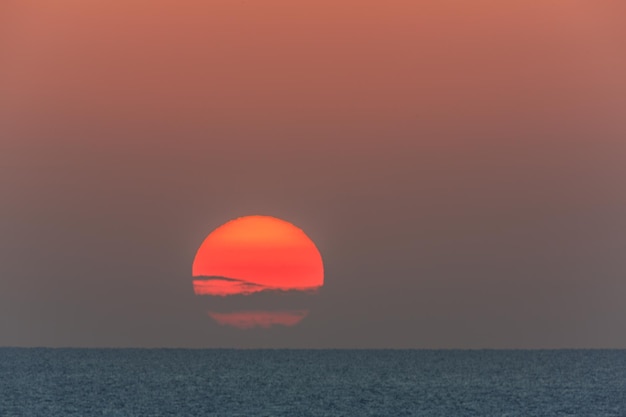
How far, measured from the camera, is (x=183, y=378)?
100 meters

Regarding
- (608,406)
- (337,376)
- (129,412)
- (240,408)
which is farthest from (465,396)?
(337,376)

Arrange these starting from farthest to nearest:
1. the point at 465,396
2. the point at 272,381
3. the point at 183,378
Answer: the point at 183,378 < the point at 272,381 < the point at 465,396

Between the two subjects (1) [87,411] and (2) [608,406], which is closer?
(1) [87,411]

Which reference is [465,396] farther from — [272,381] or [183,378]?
[183,378]

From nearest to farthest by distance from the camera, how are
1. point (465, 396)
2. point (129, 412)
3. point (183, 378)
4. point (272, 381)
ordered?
point (129, 412) < point (465, 396) < point (272, 381) < point (183, 378)

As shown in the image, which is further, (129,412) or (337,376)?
(337,376)

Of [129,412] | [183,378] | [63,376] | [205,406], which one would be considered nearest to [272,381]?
[183,378]

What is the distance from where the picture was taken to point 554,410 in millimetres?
58250

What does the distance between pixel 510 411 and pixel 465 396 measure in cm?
1565

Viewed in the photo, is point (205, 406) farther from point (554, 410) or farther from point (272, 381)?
point (272, 381)

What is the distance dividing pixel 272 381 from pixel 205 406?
33515 millimetres

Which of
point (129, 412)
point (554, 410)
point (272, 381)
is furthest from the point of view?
point (272, 381)

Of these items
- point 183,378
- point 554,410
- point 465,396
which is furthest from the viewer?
point 183,378

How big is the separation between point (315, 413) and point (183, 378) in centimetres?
4759
